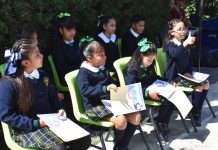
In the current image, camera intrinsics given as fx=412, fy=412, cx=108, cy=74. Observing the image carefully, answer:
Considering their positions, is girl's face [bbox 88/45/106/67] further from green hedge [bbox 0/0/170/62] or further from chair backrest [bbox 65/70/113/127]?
green hedge [bbox 0/0/170/62]

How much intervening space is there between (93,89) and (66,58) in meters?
1.08

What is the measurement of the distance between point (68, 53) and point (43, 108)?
1.52 m

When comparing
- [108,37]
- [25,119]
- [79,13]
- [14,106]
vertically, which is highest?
[79,13]

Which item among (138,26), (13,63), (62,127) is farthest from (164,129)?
(13,63)

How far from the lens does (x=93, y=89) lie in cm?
397

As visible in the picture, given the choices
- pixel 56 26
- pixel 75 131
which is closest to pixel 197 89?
pixel 56 26

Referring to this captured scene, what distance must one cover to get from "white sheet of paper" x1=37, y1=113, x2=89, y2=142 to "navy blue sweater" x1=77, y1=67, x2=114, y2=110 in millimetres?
544

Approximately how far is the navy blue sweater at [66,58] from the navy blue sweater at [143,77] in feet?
2.51

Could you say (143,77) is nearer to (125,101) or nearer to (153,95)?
(153,95)

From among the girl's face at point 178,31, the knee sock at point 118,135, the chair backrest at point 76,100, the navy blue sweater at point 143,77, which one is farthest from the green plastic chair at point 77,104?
the girl's face at point 178,31

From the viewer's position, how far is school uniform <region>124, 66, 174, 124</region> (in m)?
4.48

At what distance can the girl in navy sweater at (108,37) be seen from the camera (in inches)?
214

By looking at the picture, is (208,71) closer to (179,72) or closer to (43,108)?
(179,72)

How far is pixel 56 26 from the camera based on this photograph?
16.1 ft
